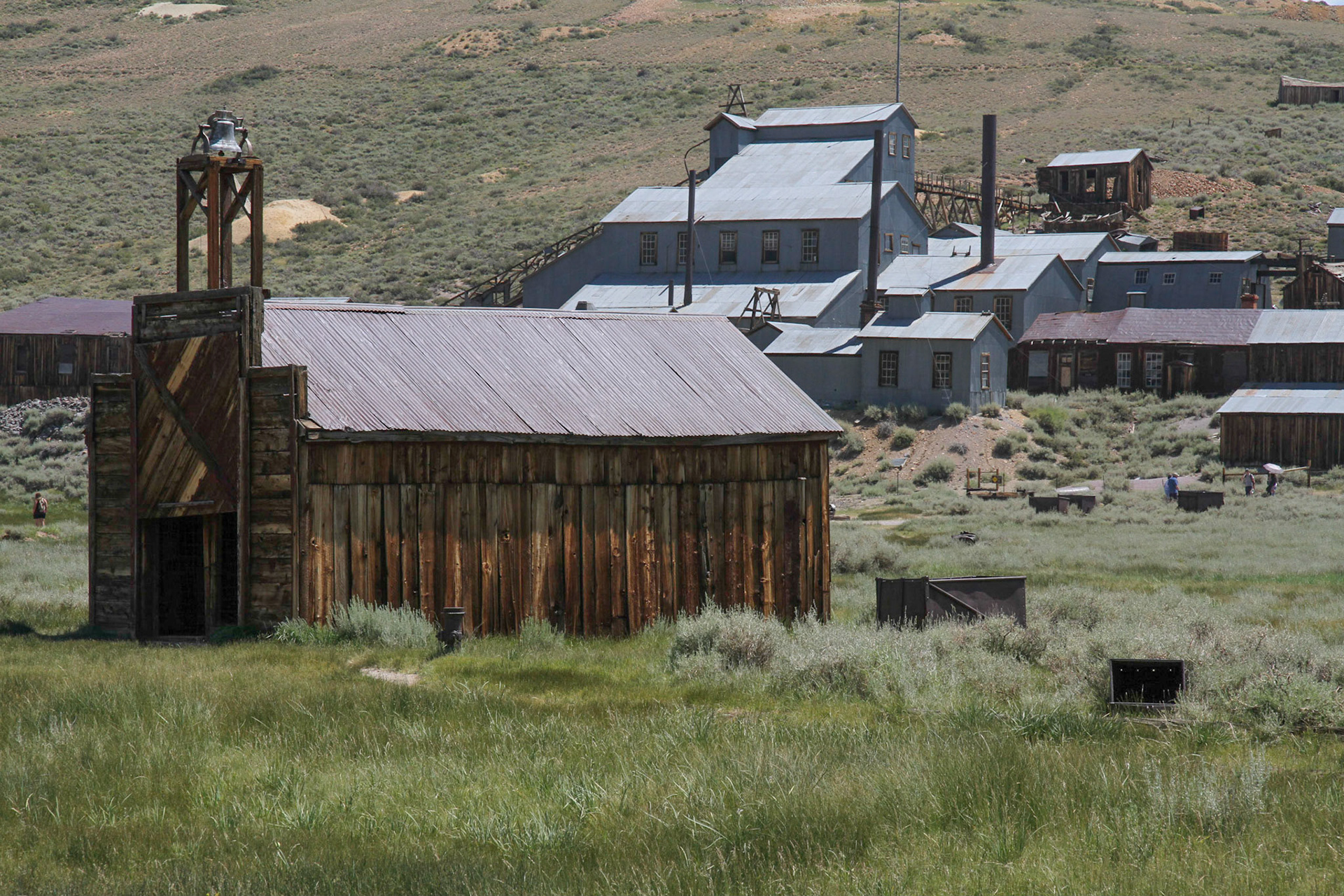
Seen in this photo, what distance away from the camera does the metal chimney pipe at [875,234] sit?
2275 inches

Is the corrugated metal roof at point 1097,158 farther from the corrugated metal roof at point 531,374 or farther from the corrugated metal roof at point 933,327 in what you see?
the corrugated metal roof at point 531,374

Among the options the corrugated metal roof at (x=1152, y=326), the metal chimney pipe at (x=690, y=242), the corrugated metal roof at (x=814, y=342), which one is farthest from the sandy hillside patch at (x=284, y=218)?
the corrugated metal roof at (x=1152, y=326)

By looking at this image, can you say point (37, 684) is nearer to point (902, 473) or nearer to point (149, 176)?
point (902, 473)

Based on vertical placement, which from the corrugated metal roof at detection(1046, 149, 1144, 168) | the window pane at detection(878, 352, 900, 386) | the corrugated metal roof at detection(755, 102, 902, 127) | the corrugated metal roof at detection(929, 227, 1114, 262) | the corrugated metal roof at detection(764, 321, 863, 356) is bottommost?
the window pane at detection(878, 352, 900, 386)

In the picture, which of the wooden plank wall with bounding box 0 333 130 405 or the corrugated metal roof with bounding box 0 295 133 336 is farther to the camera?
the corrugated metal roof with bounding box 0 295 133 336

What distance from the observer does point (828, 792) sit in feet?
29.5

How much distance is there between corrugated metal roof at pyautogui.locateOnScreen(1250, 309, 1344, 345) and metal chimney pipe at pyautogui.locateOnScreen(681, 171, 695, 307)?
20930mm

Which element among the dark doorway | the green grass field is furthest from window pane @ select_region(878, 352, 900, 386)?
the dark doorway

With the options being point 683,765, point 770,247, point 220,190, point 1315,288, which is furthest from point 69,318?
point 683,765

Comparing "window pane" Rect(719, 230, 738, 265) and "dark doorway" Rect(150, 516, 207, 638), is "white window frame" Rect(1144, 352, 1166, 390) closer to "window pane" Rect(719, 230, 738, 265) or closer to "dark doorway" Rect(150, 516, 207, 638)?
"window pane" Rect(719, 230, 738, 265)

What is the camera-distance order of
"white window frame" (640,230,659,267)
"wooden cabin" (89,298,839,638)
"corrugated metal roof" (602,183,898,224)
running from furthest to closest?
"white window frame" (640,230,659,267)
"corrugated metal roof" (602,183,898,224)
"wooden cabin" (89,298,839,638)

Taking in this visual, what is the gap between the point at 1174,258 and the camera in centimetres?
6266

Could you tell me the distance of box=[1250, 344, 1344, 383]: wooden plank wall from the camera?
53312mm

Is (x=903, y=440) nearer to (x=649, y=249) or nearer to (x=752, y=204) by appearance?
(x=752, y=204)
